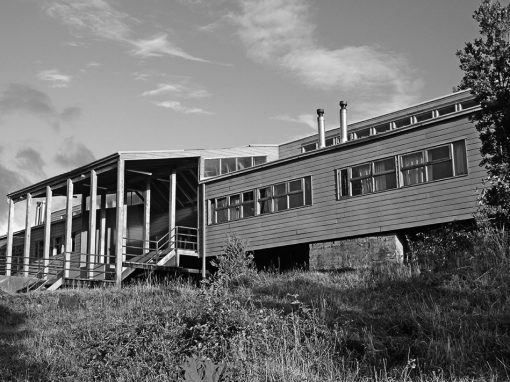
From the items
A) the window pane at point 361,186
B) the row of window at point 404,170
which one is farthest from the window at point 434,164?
the window pane at point 361,186

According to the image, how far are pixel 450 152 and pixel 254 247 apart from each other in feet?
27.4

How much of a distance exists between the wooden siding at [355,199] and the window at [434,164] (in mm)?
174

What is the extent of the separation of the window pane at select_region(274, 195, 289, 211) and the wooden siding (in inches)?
8.9

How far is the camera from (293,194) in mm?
22891

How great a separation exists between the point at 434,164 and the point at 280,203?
6310 mm

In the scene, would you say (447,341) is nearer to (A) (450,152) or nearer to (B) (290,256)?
(A) (450,152)

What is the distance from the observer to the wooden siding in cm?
1828

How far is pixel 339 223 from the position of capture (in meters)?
21.0

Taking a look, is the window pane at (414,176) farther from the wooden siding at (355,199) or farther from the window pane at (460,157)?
the window pane at (460,157)

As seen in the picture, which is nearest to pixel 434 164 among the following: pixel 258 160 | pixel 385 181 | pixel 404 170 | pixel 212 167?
pixel 404 170

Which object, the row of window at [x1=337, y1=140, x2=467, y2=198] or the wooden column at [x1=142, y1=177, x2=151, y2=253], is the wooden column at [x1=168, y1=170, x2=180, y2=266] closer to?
the wooden column at [x1=142, y1=177, x2=151, y2=253]

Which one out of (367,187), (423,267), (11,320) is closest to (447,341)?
(423,267)

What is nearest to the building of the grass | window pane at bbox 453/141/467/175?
→ window pane at bbox 453/141/467/175

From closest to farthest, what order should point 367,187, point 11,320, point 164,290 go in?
point 11,320, point 164,290, point 367,187
